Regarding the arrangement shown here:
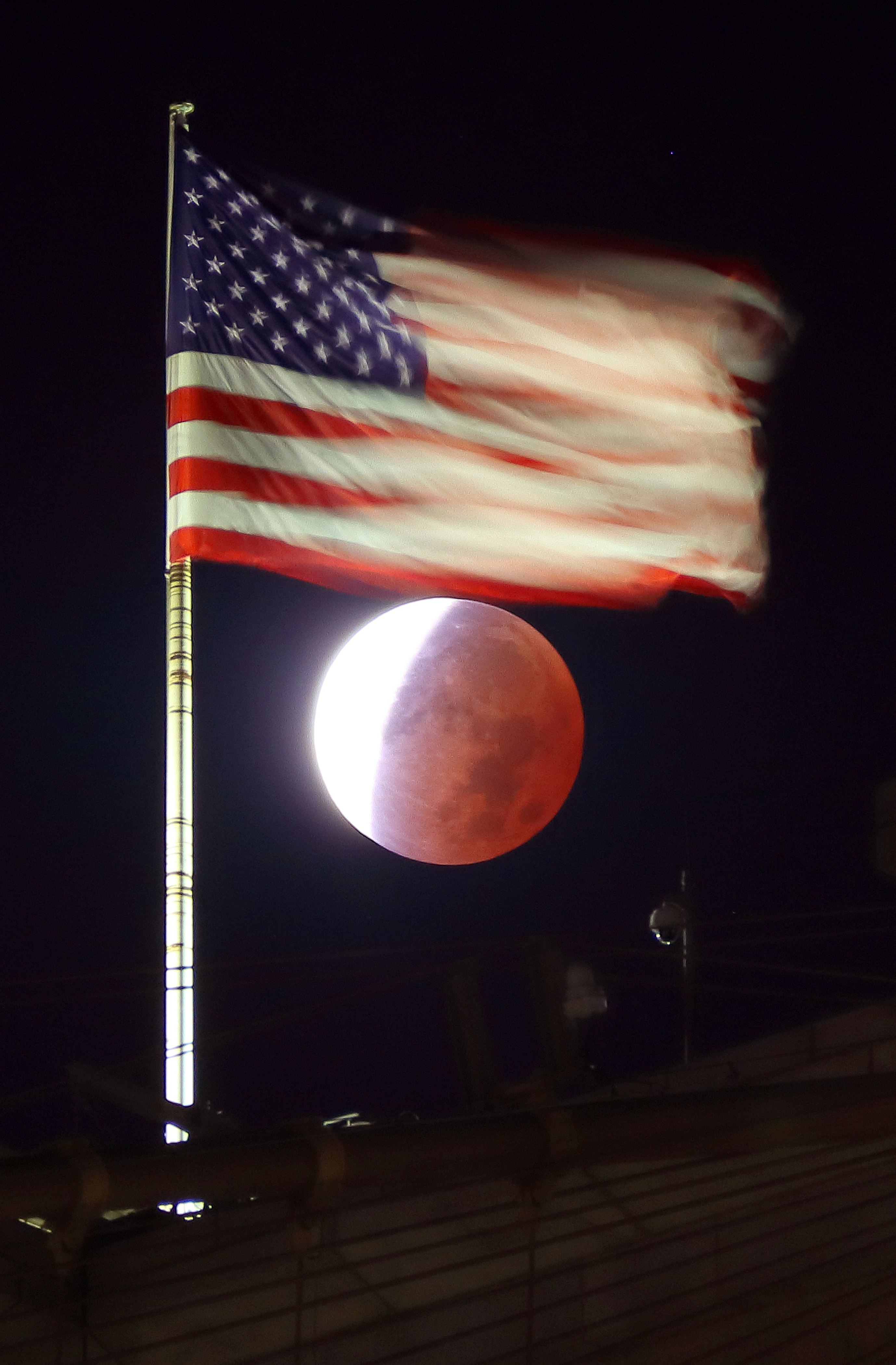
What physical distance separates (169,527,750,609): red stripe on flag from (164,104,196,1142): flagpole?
669 millimetres

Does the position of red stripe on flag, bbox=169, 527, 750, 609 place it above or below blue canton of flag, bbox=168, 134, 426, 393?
below

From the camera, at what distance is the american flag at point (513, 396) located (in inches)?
376

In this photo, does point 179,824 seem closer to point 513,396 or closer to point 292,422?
point 292,422

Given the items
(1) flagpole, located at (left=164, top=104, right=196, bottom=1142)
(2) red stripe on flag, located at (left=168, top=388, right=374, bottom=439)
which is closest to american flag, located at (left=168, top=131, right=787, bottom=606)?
(2) red stripe on flag, located at (left=168, top=388, right=374, bottom=439)

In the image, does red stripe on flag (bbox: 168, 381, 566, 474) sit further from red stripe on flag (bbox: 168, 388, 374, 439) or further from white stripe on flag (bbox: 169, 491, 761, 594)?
white stripe on flag (bbox: 169, 491, 761, 594)

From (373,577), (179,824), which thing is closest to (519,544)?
(373,577)

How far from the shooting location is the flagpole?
32.8 ft

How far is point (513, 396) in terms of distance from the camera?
973 cm

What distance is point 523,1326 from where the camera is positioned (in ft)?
29.2

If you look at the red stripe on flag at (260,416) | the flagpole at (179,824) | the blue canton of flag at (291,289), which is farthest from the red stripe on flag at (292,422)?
the flagpole at (179,824)

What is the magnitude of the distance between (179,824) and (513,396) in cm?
372

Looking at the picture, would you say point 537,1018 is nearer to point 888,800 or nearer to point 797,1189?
point 797,1189

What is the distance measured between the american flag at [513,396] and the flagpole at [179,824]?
1.14 m

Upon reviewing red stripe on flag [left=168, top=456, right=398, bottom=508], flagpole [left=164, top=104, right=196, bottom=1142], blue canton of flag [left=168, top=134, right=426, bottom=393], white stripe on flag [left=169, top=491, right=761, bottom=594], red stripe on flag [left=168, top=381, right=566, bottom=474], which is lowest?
flagpole [left=164, top=104, right=196, bottom=1142]
